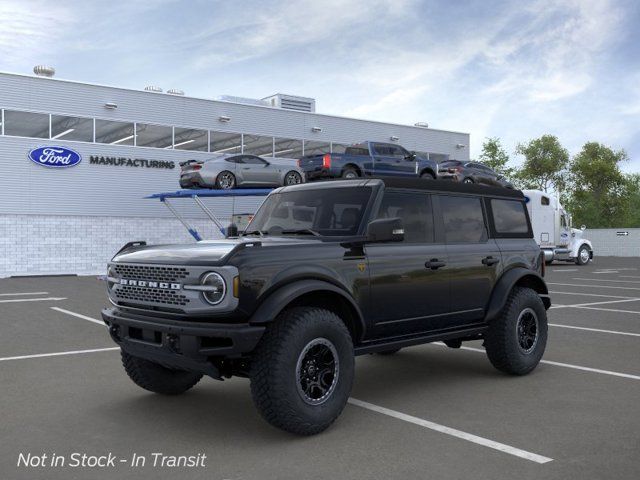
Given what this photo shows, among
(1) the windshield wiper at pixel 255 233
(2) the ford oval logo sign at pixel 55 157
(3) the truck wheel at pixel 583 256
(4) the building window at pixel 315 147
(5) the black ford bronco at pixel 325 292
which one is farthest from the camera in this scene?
(4) the building window at pixel 315 147

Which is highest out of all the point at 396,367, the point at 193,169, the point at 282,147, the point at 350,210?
the point at 282,147

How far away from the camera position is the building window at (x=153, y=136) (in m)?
29.6

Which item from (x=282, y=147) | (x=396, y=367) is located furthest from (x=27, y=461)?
(x=282, y=147)

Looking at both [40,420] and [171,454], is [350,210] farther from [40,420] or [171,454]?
[40,420]

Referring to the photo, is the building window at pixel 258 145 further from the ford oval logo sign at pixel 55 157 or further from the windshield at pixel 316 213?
the windshield at pixel 316 213

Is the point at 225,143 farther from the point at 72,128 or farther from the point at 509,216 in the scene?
the point at 509,216

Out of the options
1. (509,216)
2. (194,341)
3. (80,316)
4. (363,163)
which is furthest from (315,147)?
(194,341)

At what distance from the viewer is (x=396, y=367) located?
23.9 feet

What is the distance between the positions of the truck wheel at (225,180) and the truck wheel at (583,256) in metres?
18.5

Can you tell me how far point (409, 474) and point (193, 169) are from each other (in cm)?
2036

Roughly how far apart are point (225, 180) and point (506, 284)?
17782mm

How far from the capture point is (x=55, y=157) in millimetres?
27344

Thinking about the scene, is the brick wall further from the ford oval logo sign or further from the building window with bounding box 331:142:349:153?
the building window with bounding box 331:142:349:153

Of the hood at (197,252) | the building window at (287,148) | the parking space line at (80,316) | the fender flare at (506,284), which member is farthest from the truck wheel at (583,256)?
the hood at (197,252)
